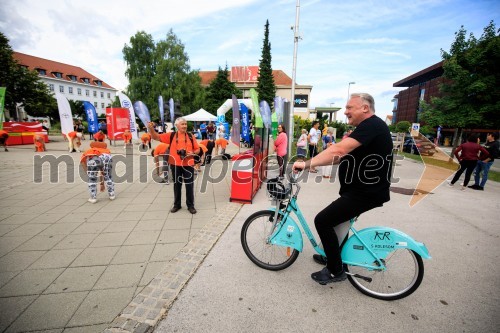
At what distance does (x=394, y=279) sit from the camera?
2818mm

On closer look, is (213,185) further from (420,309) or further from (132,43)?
(132,43)

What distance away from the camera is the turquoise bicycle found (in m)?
2.45

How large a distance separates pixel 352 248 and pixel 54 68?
277 feet

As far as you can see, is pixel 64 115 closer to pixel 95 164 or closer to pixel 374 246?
pixel 95 164

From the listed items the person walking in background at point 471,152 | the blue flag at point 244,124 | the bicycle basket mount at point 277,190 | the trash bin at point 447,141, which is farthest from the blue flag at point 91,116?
the trash bin at point 447,141

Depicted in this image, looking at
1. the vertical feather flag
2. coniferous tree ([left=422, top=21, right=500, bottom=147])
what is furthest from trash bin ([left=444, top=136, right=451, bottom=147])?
the vertical feather flag

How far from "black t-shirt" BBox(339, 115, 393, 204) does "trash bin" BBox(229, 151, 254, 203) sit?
10.5 feet

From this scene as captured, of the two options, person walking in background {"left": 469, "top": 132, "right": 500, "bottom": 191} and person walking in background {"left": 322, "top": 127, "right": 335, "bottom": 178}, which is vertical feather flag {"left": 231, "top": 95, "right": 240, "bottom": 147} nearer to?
person walking in background {"left": 322, "top": 127, "right": 335, "bottom": 178}

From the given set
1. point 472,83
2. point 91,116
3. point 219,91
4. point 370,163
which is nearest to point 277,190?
point 370,163

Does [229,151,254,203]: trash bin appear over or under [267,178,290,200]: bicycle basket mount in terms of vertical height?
under

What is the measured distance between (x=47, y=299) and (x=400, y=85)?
76084mm

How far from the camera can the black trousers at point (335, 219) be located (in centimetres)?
231

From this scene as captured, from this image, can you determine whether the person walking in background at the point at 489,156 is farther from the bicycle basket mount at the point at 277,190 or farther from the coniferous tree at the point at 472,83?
the bicycle basket mount at the point at 277,190

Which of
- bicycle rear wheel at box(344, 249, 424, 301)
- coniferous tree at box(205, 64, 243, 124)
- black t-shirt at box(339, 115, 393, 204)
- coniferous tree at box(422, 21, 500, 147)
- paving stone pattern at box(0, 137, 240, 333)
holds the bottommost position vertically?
paving stone pattern at box(0, 137, 240, 333)
